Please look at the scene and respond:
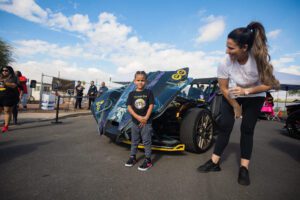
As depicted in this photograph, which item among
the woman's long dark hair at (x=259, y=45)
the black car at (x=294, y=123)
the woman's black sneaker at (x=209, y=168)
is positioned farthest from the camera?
the black car at (x=294, y=123)

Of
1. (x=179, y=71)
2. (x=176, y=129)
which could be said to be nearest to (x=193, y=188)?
(x=176, y=129)

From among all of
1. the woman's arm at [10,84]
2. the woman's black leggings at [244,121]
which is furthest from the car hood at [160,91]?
the woman's arm at [10,84]

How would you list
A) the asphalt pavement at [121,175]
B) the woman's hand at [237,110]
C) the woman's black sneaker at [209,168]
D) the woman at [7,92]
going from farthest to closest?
the woman at [7,92], the woman's black sneaker at [209,168], the woman's hand at [237,110], the asphalt pavement at [121,175]

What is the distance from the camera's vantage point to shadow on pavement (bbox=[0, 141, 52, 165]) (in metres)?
2.74

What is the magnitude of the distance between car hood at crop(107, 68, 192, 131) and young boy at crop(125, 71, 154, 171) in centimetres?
18

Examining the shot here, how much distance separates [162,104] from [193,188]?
119cm

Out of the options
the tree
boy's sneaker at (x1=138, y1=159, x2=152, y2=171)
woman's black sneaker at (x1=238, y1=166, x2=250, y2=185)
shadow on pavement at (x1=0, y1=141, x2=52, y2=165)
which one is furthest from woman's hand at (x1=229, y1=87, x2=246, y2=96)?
the tree

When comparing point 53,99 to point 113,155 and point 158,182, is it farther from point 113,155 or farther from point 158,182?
point 158,182

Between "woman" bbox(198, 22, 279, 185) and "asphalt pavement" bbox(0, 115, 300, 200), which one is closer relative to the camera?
"asphalt pavement" bbox(0, 115, 300, 200)

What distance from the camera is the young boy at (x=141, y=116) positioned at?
2.61 m

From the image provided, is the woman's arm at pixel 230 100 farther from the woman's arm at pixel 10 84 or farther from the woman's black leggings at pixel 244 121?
the woman's arm at pixel 10 84

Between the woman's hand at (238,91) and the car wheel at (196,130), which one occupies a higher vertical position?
the woman's hand at (238,91)

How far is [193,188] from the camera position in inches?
81.0

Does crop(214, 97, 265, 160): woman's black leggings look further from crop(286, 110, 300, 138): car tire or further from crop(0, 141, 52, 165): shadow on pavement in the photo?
crop(286, 110, 300, 138): car tire
